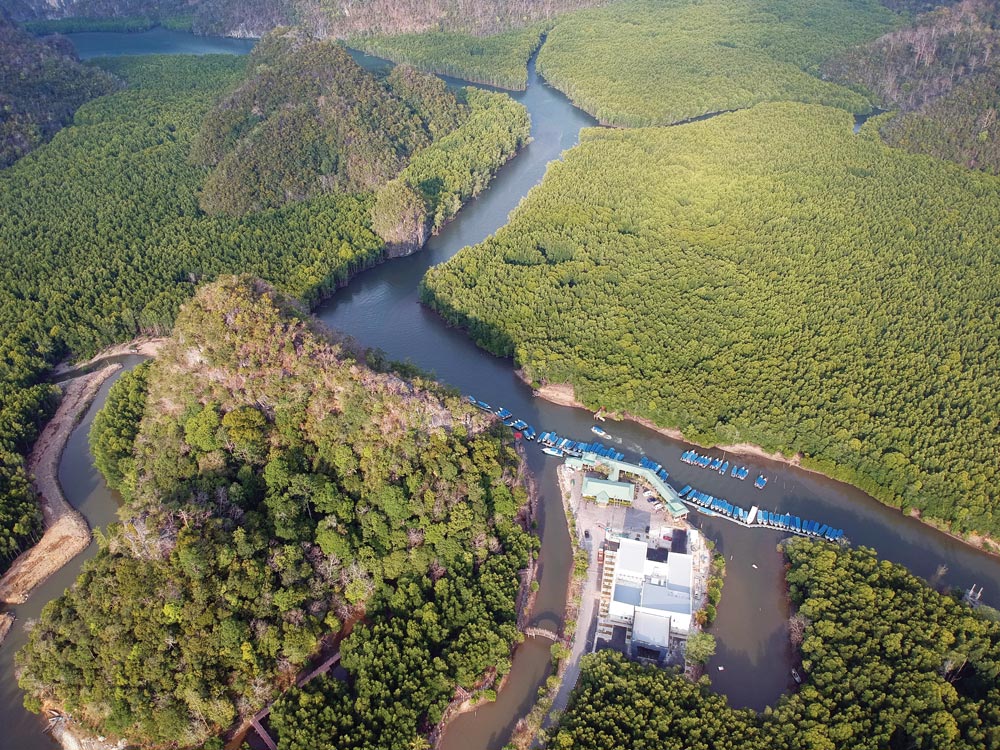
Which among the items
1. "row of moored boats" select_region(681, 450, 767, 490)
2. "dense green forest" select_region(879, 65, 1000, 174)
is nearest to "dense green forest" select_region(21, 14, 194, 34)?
"dense green forest" select_region(879, 65, 1000, 174)

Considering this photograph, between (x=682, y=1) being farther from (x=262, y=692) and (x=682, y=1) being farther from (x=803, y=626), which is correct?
(x=262, y=692)

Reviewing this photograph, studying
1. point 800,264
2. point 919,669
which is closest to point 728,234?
point 800,264

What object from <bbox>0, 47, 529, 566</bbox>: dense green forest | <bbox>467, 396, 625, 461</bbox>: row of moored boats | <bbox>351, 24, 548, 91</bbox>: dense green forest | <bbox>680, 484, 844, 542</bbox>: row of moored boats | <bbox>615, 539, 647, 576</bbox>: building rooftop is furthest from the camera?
<bbox>351, 24, 548, 91</bbox>: dense green forest

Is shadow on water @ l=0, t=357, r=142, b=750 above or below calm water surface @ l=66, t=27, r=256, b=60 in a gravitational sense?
below

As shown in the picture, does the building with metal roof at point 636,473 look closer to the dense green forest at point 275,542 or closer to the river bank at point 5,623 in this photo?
the dense green forest at point 275,542

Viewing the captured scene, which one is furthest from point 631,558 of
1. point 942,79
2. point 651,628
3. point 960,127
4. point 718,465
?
point 942,79

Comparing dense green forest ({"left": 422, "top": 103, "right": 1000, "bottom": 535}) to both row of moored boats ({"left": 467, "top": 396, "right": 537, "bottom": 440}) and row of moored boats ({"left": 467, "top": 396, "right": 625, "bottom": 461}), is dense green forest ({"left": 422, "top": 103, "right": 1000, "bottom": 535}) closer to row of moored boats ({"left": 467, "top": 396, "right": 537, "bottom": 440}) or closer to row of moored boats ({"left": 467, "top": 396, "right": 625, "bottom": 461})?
row of moored boats ({"left": 467, "top": 396, "right": 625, "bottom": 461})
